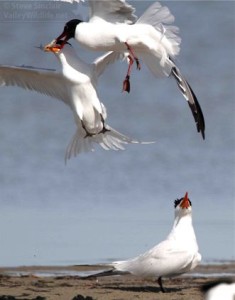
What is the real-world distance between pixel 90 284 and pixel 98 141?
168 centimetres

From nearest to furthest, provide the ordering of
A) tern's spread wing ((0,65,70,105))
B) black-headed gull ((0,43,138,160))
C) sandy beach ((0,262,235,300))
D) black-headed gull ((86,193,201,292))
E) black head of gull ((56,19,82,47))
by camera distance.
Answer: sandy beach ((0,262,235,300)), black-headed gull ((86,193,201,292)), black head of gull ((56,19,82,47)), black-headed gull ((0,43,138,160)), tern's spread wing ((0,65,70,105))

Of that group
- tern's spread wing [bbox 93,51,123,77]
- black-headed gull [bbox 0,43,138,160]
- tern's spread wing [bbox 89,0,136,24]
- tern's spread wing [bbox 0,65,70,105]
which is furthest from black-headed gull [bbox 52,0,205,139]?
tern's spread wing [bbox 0,65,70,105]

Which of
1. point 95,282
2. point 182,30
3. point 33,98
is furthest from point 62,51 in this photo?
point 182,30

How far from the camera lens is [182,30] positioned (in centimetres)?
1590

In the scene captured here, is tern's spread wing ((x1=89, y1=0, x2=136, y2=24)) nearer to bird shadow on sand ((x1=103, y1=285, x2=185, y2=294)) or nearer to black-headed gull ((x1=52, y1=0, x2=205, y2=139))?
black-headed gull ((x1=52, y1=0, x2=205, y2=139))

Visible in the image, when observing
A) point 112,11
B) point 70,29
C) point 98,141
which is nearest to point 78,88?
point 70,29

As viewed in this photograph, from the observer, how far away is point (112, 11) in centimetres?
1003

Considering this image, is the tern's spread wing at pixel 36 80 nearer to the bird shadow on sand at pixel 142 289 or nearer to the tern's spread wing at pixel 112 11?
the tern's spread wing at pixel 112 11

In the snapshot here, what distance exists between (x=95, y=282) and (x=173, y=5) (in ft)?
22.7

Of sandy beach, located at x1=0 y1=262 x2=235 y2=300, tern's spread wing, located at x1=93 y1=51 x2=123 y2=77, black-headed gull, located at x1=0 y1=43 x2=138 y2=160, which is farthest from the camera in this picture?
tern's spread wing, located at x1=93 y1=51 x2=123 y2=77

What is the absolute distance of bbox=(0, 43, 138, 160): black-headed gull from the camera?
10461 mm

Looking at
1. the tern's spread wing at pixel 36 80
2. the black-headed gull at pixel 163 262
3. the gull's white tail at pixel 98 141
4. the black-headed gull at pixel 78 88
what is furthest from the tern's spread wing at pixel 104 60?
the black-headed gull at pixel 163 262

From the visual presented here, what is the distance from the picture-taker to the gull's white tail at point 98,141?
10.9 meters

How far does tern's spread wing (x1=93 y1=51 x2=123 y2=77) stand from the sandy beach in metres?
1.58
